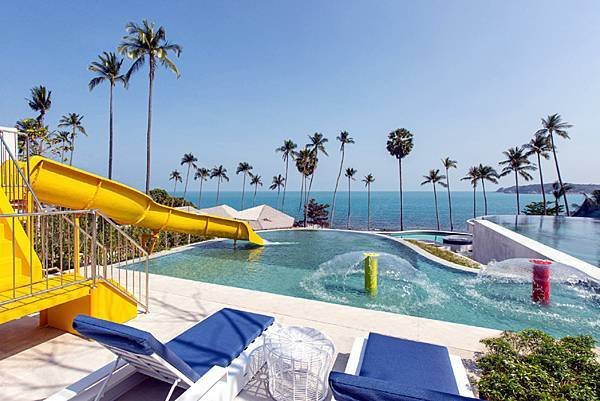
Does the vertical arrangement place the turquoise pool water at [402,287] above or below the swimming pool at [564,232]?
below

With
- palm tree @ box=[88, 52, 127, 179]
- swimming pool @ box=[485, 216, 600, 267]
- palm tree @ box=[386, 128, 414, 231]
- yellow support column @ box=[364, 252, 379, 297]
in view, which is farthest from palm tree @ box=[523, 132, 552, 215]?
palm tree @ box=[88, 52, 127, 179]

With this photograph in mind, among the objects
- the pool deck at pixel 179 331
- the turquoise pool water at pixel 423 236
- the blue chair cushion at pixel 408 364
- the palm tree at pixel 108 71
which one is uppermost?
the palm tree at pixel 108 71

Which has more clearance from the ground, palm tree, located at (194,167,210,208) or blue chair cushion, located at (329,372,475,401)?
palm tree, located at (194,167,210,208)

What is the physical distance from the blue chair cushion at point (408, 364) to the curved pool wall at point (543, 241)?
7195 millimetres

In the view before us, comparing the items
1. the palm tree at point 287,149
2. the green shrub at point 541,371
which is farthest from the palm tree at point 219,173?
the green shrub at point 541,371

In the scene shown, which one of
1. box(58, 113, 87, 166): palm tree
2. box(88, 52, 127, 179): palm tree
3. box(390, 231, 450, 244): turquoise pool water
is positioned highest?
box(88, 52, 127, 179): palm tree

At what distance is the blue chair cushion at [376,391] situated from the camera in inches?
77.4

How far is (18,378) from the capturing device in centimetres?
368

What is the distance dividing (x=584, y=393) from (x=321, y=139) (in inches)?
1492

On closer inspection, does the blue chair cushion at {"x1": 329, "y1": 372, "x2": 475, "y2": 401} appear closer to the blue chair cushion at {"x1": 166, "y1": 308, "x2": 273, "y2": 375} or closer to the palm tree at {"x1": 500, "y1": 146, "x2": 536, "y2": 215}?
the blue chair cushion at {"x1": 166, "y1": 308, "x2": 273, "y2": 375}

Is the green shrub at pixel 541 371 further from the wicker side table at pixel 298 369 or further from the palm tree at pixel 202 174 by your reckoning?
the palm tree at pixel 202 174

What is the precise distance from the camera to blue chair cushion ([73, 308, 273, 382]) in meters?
2.71

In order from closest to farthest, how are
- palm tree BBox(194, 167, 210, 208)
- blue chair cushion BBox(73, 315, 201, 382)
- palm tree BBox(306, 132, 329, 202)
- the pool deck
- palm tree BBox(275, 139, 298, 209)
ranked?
blue chair cushion BBox(73, 315, 201, 382) → the pool deck → palm tree BBox(306, 132, 329, 202) → palm tree BBox(275, 139, 298, 209) → palm tree BBox(194, 167, 210, 208)

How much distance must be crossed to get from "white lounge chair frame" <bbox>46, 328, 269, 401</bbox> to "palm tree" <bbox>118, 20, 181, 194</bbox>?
67.5ft
